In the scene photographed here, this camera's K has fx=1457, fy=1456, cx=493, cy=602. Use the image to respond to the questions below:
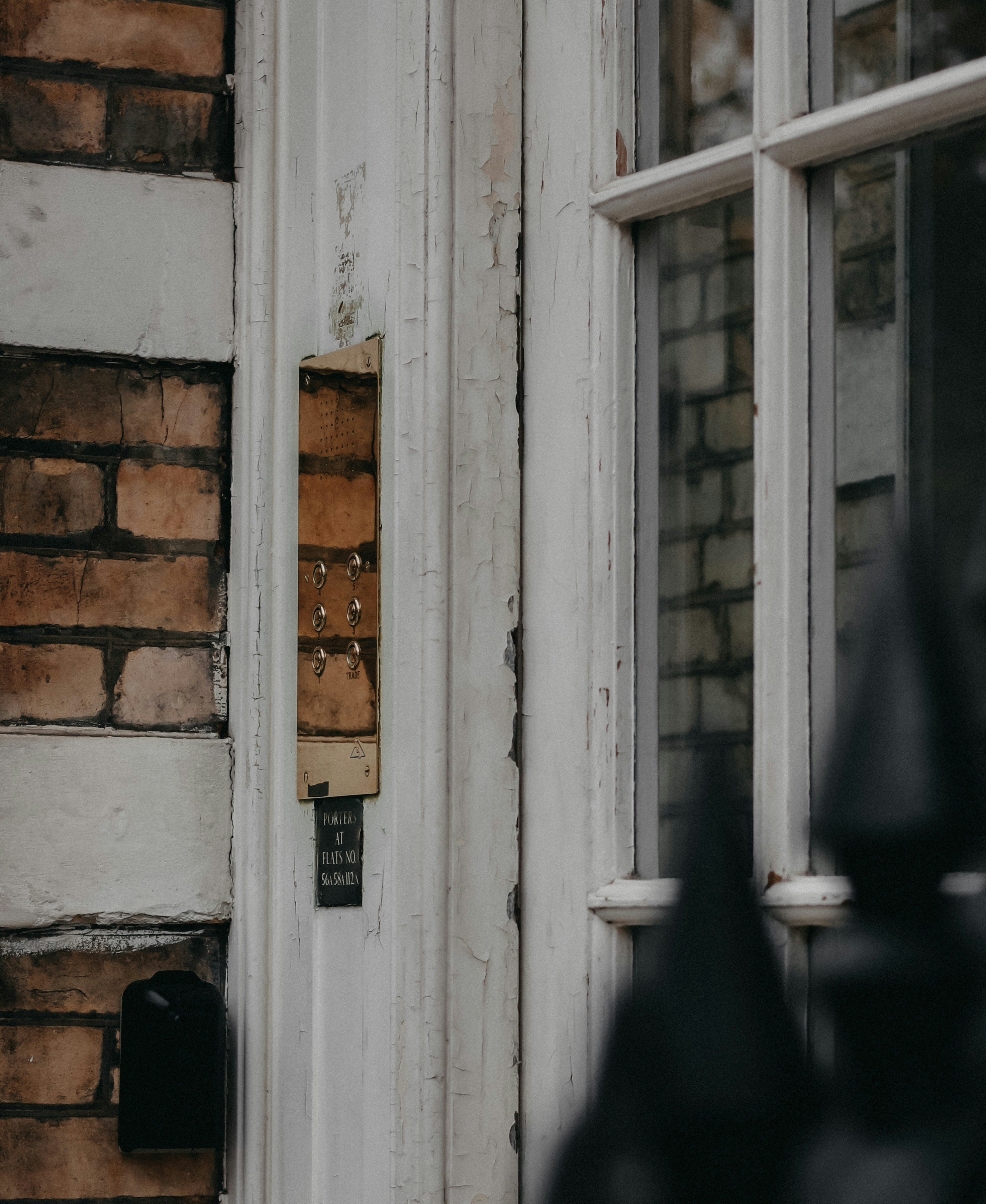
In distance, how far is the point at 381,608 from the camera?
1579mm

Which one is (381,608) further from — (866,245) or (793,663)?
(866,245)

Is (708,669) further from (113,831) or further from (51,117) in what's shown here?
(51,117)

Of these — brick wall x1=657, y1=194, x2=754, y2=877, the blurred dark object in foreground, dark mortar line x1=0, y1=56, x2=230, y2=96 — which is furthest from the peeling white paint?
the blurred dark object in foreground

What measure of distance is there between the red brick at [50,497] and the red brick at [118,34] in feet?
1.66

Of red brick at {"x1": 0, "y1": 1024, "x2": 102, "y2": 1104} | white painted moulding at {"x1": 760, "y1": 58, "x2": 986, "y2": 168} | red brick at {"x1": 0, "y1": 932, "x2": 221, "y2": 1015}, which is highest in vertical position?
white painted moulding at {"x1": 760, "y1": 58, "x2": 986, "y2": 168}

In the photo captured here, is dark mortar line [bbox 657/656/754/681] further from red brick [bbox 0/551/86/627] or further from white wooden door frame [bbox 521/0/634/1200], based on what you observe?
red brick [bbox 0/551/86/627]

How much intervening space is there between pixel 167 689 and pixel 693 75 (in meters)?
0.93

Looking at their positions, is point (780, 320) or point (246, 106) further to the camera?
point (246, 106)

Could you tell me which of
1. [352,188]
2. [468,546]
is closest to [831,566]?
[468,546]

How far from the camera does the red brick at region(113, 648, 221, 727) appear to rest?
5.78ft

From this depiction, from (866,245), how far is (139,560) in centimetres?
97

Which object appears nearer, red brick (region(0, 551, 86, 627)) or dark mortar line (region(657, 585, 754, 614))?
dark mortar line (region(657, 585, 754, 614))

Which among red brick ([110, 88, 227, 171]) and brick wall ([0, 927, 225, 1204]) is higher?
red brick ([110, 88, 227, 171])

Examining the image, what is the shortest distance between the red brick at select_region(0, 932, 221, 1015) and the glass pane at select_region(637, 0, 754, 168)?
1.06 meters
